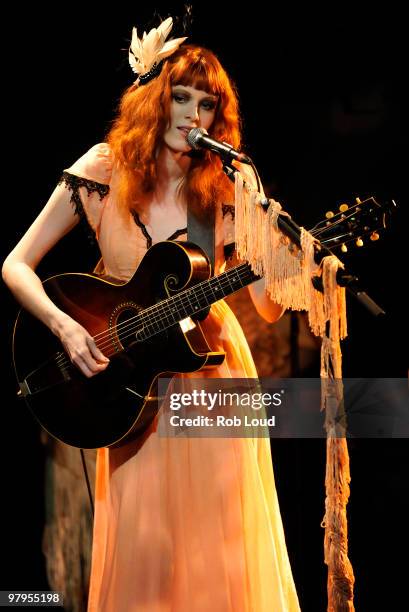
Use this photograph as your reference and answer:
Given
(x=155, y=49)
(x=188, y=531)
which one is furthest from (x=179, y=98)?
(x=188, y=531)

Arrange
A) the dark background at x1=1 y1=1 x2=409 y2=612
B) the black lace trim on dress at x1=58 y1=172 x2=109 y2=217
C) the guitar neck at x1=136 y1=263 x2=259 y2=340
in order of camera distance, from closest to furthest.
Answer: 1. the guitar neck at x1=136 y1=263 x2=259 y2=340
2. the black lace trim on dress at x1=58 y1=172 x2=109 y2=217
3. the dark background at x1=1 y1=1 x2=409 y2=612

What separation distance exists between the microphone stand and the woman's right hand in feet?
1.87

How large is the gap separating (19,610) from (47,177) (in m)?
1.43

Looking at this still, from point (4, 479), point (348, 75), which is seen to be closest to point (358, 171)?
point (348, 75)

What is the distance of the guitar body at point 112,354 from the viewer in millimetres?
1984

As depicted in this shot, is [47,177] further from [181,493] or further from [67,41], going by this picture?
[181,493]

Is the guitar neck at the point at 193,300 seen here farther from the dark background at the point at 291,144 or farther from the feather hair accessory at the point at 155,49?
the dark background at the point at 291,144

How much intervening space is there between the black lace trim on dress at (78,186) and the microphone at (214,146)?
0.39 meters

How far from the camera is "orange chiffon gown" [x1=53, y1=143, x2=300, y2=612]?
78.2 inches

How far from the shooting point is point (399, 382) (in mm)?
2824

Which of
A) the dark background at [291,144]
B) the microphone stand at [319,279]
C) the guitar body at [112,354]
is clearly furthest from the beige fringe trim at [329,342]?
the dark background at [291,144]

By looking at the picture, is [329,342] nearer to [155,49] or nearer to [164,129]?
[164,129]

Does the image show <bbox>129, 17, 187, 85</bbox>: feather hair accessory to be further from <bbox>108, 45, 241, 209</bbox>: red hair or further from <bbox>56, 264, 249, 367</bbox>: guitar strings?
<bbox>56, 264, 249, 367</bbox>: guitar strings

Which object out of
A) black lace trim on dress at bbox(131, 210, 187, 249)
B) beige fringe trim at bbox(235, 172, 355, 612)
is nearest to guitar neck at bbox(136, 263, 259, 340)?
beige fringe trim at bbox(235, 172, 355, 612)
